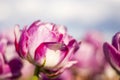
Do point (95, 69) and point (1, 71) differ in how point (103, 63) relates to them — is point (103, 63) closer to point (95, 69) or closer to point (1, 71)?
point (95, 69)

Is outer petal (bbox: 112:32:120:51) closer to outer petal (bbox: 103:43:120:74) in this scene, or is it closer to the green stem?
outer petal (bbox: 103:43:120:74)

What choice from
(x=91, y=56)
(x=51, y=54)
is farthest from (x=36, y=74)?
(x=91, y=56)

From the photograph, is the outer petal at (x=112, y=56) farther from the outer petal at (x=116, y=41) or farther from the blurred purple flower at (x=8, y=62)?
the blurred purple flower at (x=8, y=62)

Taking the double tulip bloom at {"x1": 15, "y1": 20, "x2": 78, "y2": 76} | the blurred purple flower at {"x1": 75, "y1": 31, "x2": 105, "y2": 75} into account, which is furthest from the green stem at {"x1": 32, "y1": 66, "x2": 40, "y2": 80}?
the blurred purple flower at {"x1": 75, "y1": 31, "x2": 105, "y2": 75}

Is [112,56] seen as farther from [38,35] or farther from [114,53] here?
[38,35]

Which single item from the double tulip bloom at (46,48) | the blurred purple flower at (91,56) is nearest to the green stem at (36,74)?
the double tulip bloom at (46,48)

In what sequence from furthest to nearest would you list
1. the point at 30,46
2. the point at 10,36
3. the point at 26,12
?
the point at 26,12 < the point at 10,36 < the point at 30,46

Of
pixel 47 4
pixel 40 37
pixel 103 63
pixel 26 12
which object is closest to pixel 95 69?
pixel 103 63
